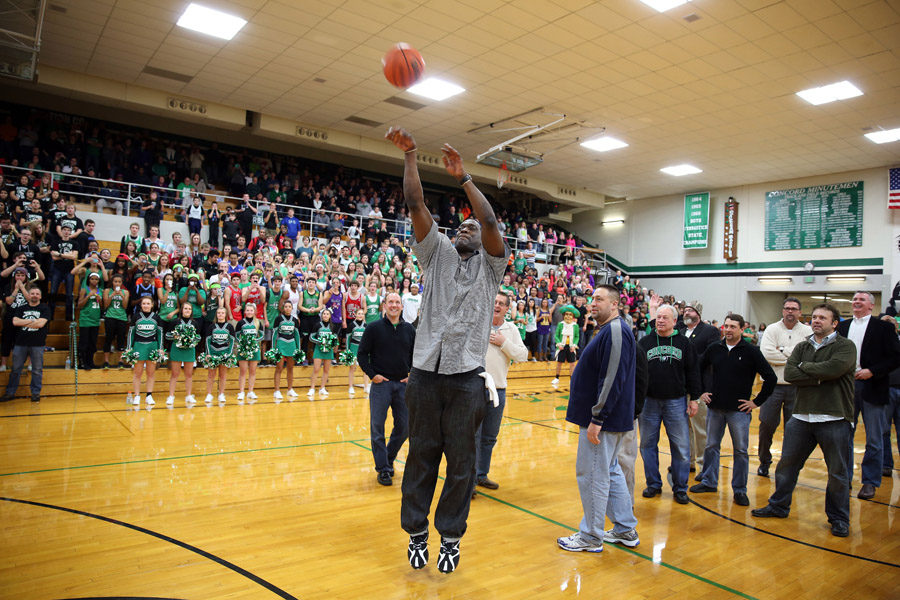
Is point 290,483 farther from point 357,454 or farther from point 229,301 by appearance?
point 229,301

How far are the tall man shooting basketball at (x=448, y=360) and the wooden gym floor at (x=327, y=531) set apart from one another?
16.5 inches

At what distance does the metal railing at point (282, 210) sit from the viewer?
1300cm

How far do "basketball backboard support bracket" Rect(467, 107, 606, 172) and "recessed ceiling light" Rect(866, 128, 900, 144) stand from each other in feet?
21.9

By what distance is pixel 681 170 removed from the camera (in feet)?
62.1

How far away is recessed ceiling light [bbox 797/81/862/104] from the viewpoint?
38.4 ft

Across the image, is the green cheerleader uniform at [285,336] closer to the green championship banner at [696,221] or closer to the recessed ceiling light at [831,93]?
the recessed ceiling light at [831,93]

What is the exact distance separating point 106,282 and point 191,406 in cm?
300

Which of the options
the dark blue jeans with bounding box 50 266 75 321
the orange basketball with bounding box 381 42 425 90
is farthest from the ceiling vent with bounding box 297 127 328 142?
the orange basketball with bounding box 381 42 425 90

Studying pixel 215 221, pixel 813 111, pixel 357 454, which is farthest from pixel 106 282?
pixel 813 111

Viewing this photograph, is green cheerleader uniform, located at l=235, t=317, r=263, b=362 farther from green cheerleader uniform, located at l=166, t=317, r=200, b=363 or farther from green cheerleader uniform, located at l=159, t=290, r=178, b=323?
green cheerleader uniform, located at l=159, t=290, r=178, b=323

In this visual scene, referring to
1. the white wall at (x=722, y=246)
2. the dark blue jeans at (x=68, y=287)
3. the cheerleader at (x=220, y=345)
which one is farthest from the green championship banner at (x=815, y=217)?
the dark blue jeans at (x=68, y=287)

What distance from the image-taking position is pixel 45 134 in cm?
1436

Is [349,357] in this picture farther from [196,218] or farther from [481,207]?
[481,207]

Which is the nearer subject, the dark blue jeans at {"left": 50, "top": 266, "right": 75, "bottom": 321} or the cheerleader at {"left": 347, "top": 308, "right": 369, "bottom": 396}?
the dark blue jeans at {"left": 50, "top": 266, "right": 75, "bottom": 321}
